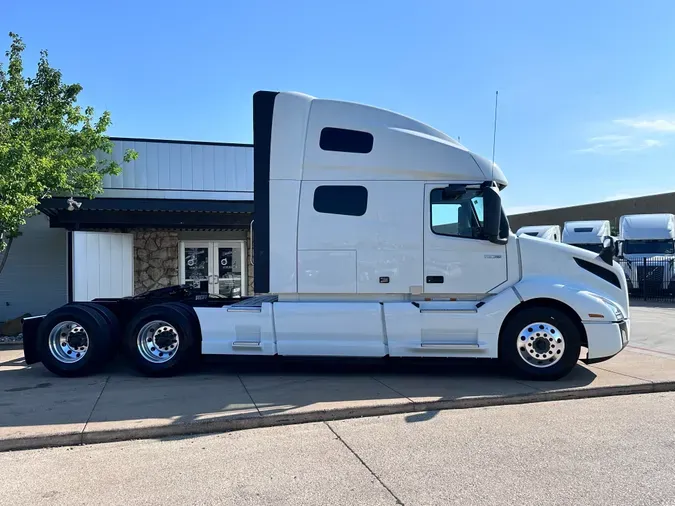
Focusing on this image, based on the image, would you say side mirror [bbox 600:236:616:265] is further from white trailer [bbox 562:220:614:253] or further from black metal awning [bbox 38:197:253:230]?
white trailer [bbox 562:220:614:253]

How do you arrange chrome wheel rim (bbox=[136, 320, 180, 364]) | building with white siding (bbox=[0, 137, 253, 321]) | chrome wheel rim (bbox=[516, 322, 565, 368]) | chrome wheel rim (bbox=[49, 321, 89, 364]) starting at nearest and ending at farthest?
chrome wheel rim (bbox=[516, 322, 565, 368]) < chrome wheel rim (bbox=[136, 320, 180, 364]) < chrome wheel rim (bbox=[49, 321, 89, 364]) < building with white siding (bbox=[0, 137, 253, 321])

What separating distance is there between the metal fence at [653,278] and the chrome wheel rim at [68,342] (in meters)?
20.1

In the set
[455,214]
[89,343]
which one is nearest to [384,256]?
[455,214]

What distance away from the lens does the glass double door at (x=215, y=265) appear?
1546 cm

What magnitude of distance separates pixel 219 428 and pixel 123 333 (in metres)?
3.56

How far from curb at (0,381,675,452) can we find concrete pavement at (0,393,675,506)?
13 centimetres

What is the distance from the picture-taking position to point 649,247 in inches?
899

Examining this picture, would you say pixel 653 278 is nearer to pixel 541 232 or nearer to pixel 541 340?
pixel 541 232

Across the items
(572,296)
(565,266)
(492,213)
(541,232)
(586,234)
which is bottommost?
(572,296)

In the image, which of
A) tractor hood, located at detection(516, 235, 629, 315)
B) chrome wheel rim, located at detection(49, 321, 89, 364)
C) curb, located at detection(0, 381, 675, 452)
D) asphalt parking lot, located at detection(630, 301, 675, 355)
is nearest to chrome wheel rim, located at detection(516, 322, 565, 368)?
curb, located at detection(0, 381, 675, 452)

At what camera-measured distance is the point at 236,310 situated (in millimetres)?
7758

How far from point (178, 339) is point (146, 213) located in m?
5.86

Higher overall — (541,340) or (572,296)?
(572,296)

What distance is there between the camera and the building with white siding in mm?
12555
